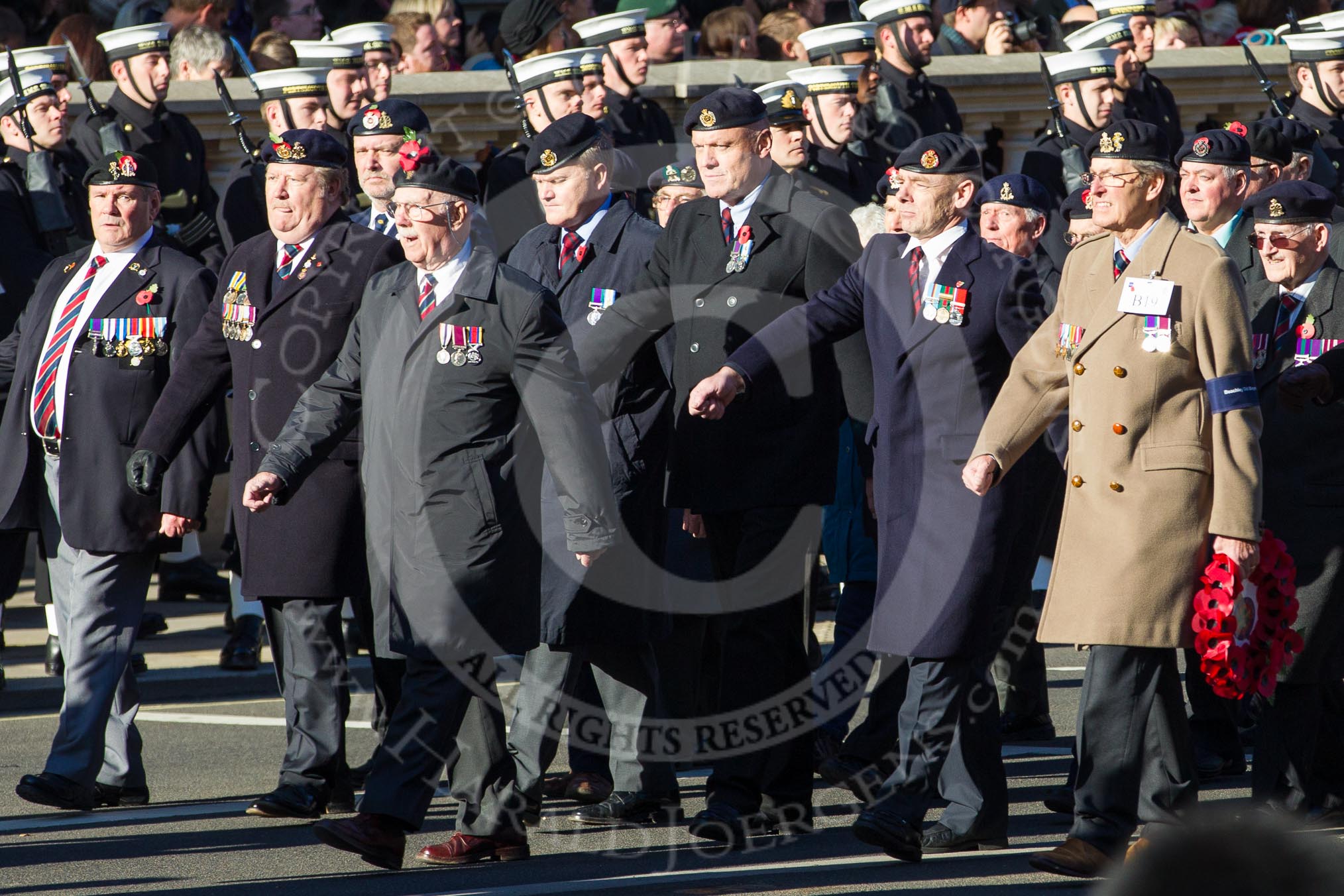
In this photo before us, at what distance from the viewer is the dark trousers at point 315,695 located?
6.63 metres

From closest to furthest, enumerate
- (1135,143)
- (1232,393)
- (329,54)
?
(1232,393) → (1135,143) → (329,54)

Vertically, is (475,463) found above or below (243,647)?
above

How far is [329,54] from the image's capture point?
10.3 meters

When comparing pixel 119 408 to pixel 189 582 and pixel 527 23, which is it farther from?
pixel 527 23

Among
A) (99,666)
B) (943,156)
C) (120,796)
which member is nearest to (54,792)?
(120,796)

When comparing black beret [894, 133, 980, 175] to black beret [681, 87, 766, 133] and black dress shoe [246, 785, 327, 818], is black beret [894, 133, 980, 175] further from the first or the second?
black dress shoe [246, 785, 327, 818]

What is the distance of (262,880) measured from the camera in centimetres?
577

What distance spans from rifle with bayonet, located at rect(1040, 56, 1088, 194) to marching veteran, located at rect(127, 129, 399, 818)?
4517 millimetres

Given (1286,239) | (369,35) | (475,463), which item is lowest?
(475,463)

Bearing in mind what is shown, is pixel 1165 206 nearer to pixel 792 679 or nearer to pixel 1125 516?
pixel 1125 516

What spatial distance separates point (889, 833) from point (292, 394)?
2.47 m

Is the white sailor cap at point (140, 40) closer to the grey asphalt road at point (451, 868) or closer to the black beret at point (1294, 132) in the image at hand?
the grey asphalt road at point (451, 868)

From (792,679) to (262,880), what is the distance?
171cm

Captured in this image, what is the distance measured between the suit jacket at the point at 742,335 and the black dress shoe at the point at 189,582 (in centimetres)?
486
